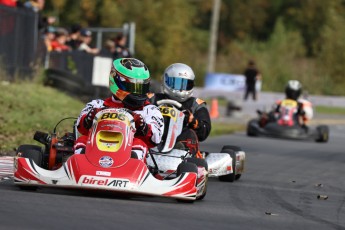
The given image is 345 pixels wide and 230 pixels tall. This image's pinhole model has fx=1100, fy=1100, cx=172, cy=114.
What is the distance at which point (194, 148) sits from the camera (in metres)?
12.3

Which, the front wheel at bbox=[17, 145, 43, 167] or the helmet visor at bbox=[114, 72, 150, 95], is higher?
the helmet visor at bbox=[114, 72, 150, 95]

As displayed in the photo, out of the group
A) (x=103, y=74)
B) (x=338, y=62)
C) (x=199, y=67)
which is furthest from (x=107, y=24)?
(x=103, y=74)

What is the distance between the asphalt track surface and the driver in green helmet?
2.33 ft

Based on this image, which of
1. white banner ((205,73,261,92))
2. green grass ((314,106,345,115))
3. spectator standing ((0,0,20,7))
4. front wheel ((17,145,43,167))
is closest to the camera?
front wheel ((17,145,43,167))

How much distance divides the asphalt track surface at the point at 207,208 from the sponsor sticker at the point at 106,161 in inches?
11.8

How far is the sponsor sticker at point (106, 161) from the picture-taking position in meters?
9.89

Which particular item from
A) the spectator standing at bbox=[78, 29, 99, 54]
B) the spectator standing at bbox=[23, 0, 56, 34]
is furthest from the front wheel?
the spectator standing at bbox=[78, 29, 99, 54]

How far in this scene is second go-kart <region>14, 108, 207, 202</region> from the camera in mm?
9766

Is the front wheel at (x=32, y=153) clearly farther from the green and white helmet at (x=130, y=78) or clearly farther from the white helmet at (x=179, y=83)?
the white helmet at (x=179, y=83)

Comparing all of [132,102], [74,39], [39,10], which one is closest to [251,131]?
[74,39]

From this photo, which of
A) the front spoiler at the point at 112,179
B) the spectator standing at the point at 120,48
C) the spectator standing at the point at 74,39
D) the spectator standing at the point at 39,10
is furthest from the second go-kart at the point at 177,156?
the spectator standing at the point at 74,39

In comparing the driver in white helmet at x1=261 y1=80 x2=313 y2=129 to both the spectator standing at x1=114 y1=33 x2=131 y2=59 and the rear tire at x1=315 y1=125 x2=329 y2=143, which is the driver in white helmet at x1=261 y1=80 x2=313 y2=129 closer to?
the rear tire at x1=315 y1=125 x2=329 y2=143

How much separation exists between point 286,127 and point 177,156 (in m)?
13.1

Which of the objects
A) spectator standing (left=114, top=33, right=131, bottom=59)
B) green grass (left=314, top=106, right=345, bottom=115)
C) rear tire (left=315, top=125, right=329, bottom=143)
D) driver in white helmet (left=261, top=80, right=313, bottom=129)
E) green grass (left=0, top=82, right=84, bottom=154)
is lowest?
green grass (left=314, top=106, right=345, bottom=115)
